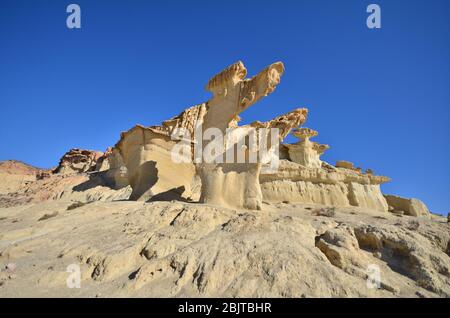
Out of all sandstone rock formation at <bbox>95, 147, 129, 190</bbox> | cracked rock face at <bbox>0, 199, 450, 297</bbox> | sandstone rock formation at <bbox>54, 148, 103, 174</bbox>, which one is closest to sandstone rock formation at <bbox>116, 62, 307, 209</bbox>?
cracked rock face at <bbox>0, 199, 450, 297</bbox>

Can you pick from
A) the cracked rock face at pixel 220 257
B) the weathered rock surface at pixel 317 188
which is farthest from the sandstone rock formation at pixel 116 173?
the cracked rock face at pixel 220 257

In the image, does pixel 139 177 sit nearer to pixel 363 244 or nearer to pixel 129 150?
pixel 129 150

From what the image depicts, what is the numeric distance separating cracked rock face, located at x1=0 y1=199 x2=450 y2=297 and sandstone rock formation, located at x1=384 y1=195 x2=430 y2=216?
12100 mm

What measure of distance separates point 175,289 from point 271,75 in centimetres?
707

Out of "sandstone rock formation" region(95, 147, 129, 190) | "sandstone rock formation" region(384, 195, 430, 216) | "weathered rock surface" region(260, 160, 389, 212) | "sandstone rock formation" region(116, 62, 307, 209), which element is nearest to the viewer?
"sandstone rock formation" region(116, 62, 307, 209)

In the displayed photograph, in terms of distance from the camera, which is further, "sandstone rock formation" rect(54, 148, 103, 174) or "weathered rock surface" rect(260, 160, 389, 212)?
"sandstone rock formation" rect(54, 148, 103, 174)

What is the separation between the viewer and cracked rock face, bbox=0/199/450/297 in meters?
4.26

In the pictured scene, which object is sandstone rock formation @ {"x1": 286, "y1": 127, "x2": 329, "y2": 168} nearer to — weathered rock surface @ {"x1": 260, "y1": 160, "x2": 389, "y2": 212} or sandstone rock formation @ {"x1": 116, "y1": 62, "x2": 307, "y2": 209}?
weathered rock surface @ {"x1": 260, "y1": 160, "x2": 389, "y2": 212}

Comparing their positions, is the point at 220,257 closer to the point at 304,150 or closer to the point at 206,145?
the point at 206,145

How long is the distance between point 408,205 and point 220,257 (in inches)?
698

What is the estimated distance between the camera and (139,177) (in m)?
12.3

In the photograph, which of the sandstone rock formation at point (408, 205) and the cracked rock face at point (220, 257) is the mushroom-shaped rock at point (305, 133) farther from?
the cracked rock face at point (220, 257)

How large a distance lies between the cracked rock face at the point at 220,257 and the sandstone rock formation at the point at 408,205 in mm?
12100

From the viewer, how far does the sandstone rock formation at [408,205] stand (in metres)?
17.1
